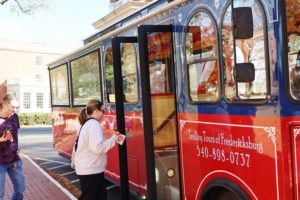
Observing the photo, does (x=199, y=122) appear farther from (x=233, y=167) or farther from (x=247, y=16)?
(x=247, y=16)

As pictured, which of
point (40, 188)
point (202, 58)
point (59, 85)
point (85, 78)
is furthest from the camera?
point (59, 85)

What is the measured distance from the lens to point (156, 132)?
5.34 m

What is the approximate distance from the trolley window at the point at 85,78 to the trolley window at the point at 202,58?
10.9 ft

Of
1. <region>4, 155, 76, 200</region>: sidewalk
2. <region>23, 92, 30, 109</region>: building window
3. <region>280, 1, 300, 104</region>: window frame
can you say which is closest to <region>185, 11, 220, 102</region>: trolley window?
<region>280, 1, 300, 104</region>: window frame

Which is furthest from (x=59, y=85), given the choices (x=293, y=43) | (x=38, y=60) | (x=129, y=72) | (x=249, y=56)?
(x=38, y=60)

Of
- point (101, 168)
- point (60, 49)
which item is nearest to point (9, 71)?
point (60, 49)

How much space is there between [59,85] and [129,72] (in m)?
4.86

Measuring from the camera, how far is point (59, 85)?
10.8 metres

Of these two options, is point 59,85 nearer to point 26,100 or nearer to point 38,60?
point 26,100

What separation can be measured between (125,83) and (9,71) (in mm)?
58694

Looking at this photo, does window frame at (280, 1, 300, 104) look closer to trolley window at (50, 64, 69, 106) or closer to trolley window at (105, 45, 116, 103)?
trolley window at (105, 45, 116, 103)

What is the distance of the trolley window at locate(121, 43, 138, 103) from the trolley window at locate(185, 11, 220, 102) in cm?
164

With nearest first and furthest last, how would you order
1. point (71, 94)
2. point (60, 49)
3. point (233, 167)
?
point (233, 167)
point (71, 94)
point (60, 49)

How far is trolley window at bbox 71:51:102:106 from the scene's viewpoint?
781 cm
